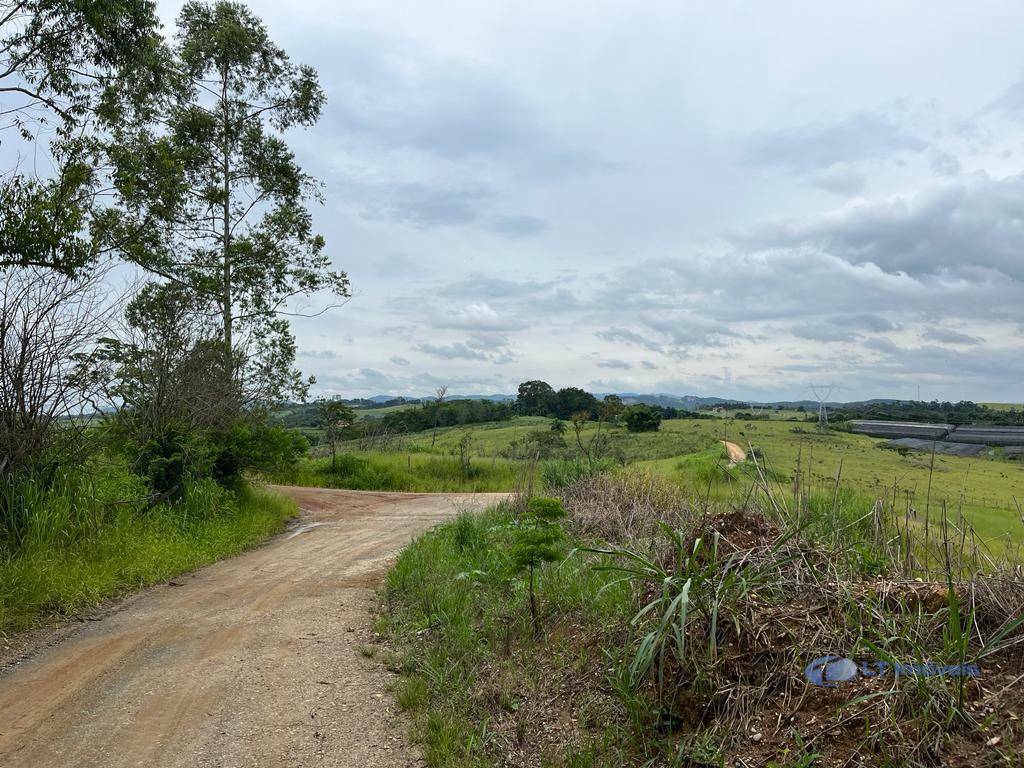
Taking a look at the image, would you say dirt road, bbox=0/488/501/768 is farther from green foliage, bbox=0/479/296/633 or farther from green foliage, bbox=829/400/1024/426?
green foliage, bbox=829/400/1024/426

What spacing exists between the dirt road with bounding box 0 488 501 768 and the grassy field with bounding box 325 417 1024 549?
3125 mm

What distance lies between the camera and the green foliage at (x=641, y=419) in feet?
77.3

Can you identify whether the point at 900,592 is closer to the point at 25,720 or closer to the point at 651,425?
the point at 25,720

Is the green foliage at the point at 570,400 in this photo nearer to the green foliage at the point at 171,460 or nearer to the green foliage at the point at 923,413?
the green foliage at the point at 923,413

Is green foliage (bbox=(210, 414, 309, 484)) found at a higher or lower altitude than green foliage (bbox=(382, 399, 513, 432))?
lower

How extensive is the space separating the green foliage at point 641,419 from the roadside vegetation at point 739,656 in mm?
17479

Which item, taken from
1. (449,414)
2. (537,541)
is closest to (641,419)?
(537,541)

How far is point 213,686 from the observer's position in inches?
199

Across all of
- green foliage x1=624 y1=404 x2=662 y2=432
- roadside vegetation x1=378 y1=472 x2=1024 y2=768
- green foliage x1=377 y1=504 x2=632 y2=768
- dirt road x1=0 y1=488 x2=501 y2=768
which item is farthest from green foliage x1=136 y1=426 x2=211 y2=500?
green foliage x1=624 y1=404 x2=662 y2=432

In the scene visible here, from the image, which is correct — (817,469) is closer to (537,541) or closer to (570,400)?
(537,541)

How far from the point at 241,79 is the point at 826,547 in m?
20.4

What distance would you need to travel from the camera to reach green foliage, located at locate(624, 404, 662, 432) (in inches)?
928

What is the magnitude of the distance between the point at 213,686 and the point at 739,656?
3812mm

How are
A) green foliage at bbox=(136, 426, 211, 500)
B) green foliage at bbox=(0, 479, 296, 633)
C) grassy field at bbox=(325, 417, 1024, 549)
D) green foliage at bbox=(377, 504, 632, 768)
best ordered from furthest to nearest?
green foliage at bbox=(136, 426, 211, 500), green foliage at bbox=(0, 479, 296, 633), grassy field at bbox=(325, 417, 1024, 549), green foliage at bbox=(377, 504, 632, 768)
